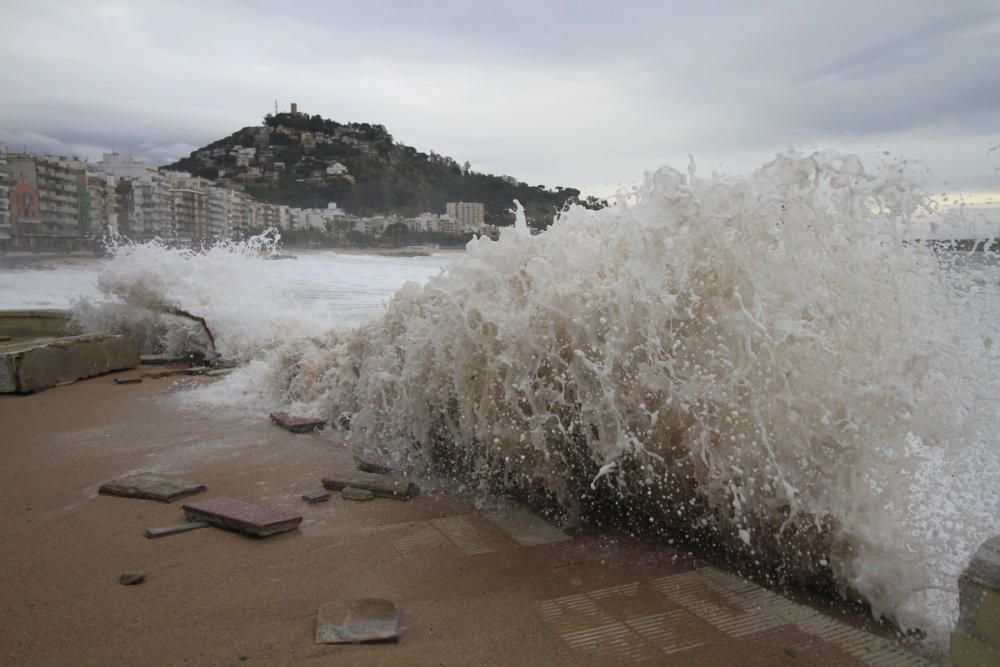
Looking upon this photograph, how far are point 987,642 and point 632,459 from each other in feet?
5.31

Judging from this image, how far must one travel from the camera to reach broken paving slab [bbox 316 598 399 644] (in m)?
2.34

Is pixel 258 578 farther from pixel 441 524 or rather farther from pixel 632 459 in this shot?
pixel 632 459

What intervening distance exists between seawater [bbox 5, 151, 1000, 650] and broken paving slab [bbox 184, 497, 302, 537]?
1121 mm

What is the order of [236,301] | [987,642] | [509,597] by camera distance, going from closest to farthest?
1. [987,642]
2. [509,597]
3. [236,301]

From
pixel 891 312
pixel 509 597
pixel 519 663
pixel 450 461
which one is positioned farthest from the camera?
pixel 450 461

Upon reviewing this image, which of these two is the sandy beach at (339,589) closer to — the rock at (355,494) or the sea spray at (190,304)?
the rock at (355,494)

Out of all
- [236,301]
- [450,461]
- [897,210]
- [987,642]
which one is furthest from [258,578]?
[236,301]

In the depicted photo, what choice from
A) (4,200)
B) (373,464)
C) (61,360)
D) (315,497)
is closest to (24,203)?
(4,200)

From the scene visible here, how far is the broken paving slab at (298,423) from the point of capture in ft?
17.8

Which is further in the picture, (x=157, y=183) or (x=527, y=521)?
(x=157, y=183)

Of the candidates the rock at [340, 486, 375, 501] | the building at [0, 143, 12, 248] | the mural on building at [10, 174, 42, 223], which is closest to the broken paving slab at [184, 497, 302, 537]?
the rock at [340, 486, 375, 501]

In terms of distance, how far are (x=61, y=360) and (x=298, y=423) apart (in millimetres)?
3568

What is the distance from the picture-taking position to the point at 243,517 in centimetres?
337

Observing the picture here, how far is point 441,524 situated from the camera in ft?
11.4
